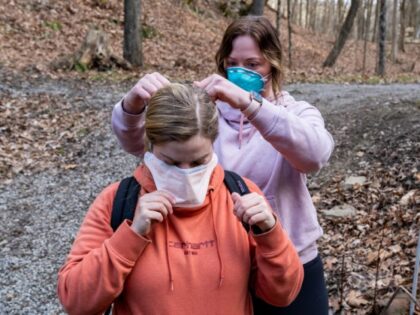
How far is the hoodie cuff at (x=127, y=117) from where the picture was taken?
215cm

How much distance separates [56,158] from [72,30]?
8940mm

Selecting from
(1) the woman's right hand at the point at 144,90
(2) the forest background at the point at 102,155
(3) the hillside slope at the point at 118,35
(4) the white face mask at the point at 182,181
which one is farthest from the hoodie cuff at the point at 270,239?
(3) the hillside slope at the point at 118,35

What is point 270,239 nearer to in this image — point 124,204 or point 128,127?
point 124,204

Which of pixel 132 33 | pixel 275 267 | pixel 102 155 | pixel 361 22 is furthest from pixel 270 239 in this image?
pixel 361 22

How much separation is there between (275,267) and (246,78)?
0.76 metres

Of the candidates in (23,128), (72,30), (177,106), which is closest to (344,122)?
(23,128)

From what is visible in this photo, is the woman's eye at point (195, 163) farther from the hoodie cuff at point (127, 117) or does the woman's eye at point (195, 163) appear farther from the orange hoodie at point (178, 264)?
the hoodie cuff at point (127, 117)

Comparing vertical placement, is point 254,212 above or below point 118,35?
above

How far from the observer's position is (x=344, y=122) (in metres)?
8.48

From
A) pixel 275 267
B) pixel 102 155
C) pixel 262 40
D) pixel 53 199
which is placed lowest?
pixel 53 199

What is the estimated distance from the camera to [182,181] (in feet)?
5.74

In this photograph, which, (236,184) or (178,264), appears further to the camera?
(236,184)

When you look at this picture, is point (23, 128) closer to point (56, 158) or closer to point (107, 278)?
point (56, 158)

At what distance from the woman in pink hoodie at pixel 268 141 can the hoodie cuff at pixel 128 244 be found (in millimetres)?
547
